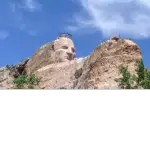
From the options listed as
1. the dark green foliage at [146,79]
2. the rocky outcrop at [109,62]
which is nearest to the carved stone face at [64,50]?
the rocky outcrop at [109,62]

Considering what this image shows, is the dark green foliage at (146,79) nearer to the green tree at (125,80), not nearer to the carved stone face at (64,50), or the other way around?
the green tree at (125,80)

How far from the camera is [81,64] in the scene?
81188mm

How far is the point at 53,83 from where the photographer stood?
85875 millimetres

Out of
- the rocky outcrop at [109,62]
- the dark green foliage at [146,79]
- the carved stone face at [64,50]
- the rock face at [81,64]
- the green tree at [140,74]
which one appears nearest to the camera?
the dark green foliage at [146,79]

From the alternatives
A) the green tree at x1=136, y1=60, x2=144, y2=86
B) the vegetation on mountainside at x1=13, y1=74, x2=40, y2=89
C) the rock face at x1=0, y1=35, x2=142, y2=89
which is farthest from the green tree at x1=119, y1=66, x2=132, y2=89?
the vegetation on mountainside at x1=13, y1=74, x2=40, y2=89

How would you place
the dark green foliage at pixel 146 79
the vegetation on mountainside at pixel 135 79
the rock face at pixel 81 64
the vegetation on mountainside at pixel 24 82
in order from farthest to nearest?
the vegetation on mountainside at pixel 24 82
the rock face at pixel 81 64
the vegetation on mountainside at pixel 135 79
the dark green foliage at pixel 146 79

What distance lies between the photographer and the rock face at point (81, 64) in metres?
67.6

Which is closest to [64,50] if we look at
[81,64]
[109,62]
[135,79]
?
[81,64]

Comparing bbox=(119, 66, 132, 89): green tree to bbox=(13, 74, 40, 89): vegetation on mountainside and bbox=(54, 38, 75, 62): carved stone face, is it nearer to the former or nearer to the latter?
bbox=(13, 74, 40, 89): vegetation on mountainside

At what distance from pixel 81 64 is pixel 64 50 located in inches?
610

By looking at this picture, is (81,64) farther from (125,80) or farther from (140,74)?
(125,80)
